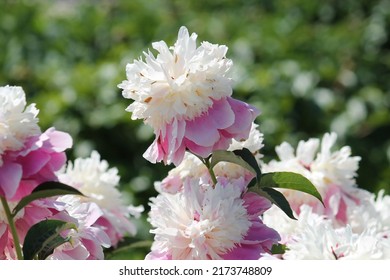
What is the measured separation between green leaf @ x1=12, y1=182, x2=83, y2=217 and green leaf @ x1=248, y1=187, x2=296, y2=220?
217mm

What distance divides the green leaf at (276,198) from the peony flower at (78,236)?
20 cm

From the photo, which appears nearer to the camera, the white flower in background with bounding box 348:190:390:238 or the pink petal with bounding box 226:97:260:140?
the pink petal with bounding box 226:97:260:140

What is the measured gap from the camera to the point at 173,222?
968 millimetres

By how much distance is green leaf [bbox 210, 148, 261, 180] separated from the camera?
969 mm

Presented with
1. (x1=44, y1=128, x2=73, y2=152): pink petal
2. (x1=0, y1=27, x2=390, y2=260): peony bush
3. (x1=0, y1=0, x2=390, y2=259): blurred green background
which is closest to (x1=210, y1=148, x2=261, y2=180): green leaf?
(x1=0, y1=27, x2=390, y2=260): peony bush

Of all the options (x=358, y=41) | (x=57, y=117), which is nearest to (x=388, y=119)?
(x=358, y=41)

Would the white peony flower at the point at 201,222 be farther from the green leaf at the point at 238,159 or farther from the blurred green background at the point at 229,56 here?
the blurred green background at the point at 229,56

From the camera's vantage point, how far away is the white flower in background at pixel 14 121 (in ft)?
2.90

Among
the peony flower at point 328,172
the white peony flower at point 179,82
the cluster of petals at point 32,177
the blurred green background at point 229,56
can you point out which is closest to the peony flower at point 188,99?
the white peony flower at point 179,82

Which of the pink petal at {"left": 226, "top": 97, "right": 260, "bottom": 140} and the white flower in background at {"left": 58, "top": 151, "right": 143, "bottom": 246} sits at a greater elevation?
the pink petal at {"left": 226, "top": 97, "right": 260, "bottom": 140}

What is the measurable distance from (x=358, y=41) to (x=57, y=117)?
155 centimetres

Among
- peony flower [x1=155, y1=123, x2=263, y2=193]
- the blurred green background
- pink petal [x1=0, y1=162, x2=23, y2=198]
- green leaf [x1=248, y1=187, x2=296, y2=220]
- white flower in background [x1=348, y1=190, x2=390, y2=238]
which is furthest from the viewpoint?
the blurred green background

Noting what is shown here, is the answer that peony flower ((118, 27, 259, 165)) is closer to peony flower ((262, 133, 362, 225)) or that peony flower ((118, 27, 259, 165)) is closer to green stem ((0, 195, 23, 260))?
green stem ((0, 195, 23, 260))

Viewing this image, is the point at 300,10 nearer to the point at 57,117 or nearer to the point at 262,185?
the point at 57,117
